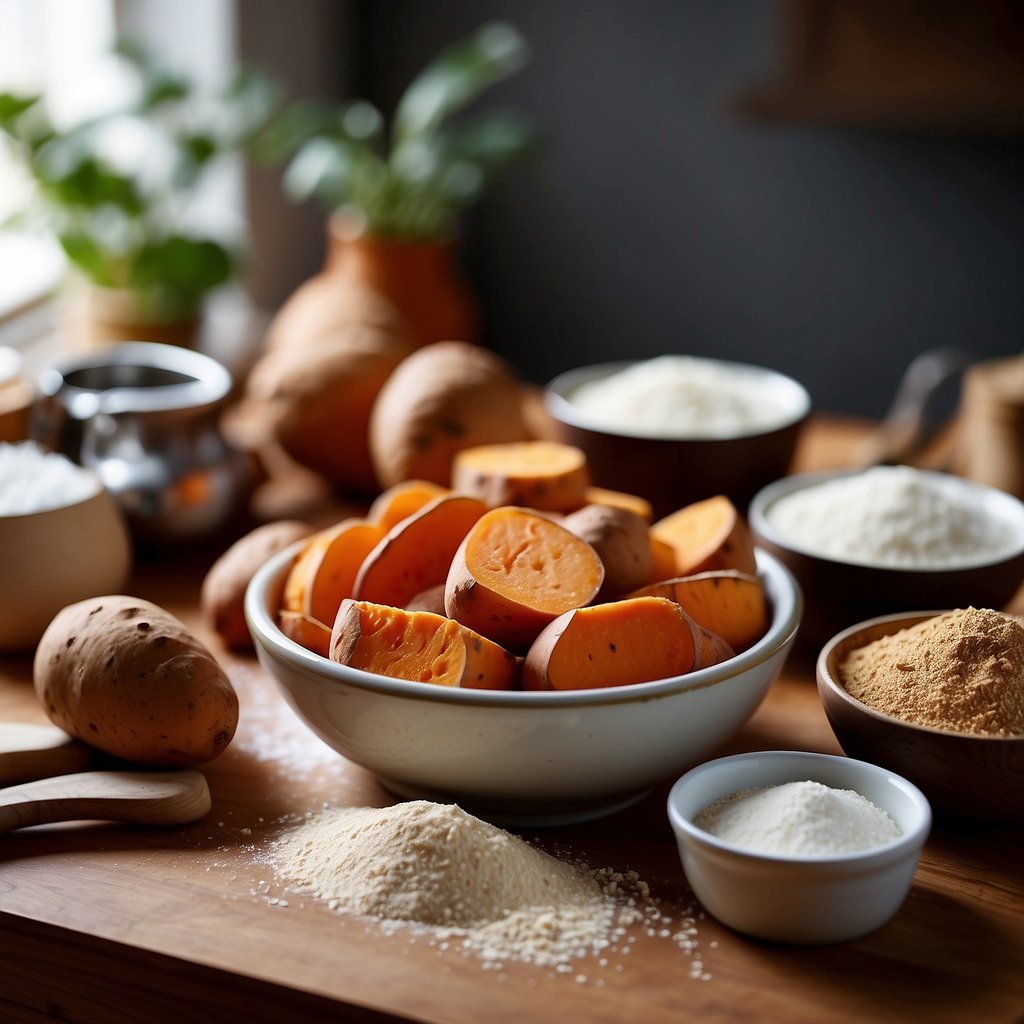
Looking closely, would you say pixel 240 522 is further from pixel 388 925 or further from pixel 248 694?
pixel 388 925

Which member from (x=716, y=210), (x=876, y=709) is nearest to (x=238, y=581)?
(x=876, y=709)

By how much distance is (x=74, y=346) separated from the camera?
61.4 inches

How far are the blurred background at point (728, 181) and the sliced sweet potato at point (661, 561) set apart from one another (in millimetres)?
1388

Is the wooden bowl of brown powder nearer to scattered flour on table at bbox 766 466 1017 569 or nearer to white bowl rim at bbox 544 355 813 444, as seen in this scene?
scattered flour on table at bbox 766 466 1017 569

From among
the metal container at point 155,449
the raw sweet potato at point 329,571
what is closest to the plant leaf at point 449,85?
the metal container at point 155,449

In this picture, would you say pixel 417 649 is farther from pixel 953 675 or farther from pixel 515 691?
pixel 953 675

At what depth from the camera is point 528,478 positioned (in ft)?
3.16

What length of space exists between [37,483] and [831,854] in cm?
66

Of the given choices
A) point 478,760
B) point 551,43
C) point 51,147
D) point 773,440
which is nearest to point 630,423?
point 773,440

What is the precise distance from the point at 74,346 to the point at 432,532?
0.89 m

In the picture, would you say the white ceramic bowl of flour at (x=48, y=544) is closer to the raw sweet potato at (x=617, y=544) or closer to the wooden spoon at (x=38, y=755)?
the wooden spoon at (x=38, y=755)

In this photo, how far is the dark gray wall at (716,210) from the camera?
238cm

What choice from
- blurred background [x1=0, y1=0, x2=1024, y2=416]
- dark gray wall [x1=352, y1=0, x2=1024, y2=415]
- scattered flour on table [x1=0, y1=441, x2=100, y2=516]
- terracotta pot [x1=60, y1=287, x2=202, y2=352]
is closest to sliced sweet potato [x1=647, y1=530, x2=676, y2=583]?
scattered flour on table [x1=0, y1=441, x2=100, y2=516]

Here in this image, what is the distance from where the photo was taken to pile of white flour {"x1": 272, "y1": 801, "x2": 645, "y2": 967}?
66cm
